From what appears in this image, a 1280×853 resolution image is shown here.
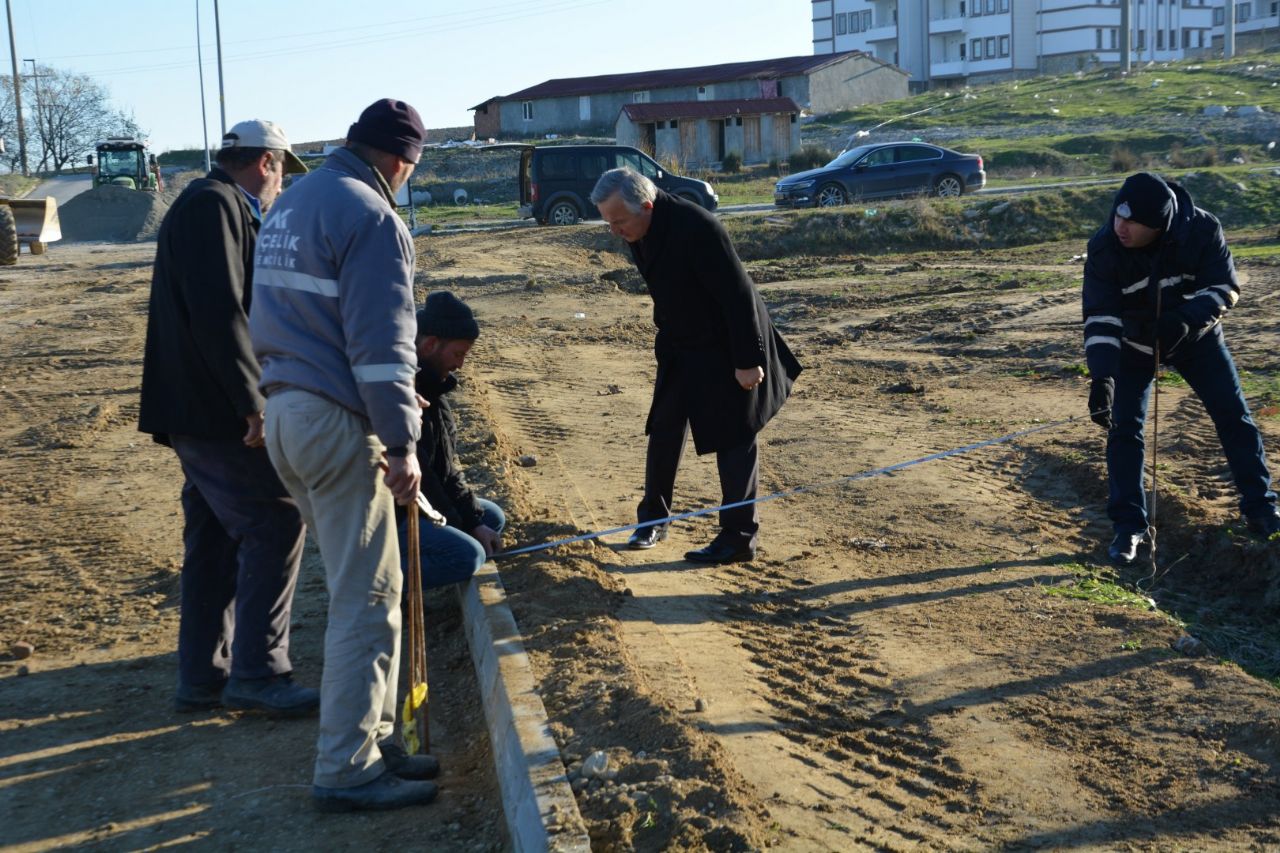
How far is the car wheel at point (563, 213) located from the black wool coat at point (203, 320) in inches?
994

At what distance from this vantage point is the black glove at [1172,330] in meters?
6.29

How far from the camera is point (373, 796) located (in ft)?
13.6

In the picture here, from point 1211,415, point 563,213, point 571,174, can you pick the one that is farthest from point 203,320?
point 563,213

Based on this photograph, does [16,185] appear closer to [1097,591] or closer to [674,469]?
[674,469]

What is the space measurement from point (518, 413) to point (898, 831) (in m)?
7.36

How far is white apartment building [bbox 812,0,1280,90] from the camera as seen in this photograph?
272ft

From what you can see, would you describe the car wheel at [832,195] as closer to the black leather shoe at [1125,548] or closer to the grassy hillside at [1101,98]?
the black leather shoe at [1125,548]

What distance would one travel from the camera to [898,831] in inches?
156

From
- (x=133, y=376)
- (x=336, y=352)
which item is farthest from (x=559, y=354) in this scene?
(x=336, y=352)

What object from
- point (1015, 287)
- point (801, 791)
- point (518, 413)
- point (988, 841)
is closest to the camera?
point (988, 841)

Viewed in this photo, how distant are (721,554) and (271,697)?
8.22ft

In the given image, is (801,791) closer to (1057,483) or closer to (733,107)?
(1057,483)

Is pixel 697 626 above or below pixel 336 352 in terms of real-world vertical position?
below

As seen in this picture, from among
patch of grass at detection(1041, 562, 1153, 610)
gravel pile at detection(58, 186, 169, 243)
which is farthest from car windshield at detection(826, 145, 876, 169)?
gravel pile at detection(58, 186, 169, 243)
